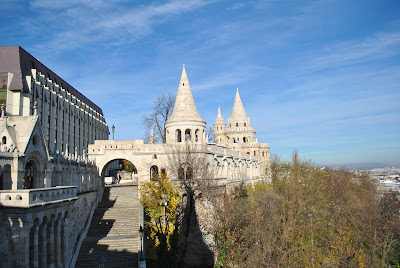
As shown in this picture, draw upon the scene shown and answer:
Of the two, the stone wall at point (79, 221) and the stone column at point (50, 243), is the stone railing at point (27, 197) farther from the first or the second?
the stone wall at point (79, 221)

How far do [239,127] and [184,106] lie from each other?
30191 millimetres

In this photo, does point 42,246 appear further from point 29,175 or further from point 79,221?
point 79,221

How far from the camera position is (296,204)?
27594mm

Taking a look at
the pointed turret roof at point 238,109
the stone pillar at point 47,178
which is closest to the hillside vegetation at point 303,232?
the stone pillar at point 47,178

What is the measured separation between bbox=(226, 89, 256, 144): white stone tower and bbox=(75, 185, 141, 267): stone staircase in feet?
111

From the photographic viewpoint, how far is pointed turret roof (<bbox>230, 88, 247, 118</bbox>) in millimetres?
63594

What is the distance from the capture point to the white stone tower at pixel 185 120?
33.4 m

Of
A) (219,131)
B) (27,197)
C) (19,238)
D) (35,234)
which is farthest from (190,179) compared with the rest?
(219,131)

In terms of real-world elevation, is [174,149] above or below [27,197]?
above

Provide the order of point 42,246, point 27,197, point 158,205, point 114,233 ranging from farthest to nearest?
point 158,205 < point 114,233 < point 42,246 < point 27,197

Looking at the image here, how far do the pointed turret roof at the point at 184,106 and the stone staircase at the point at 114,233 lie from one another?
26.8ft

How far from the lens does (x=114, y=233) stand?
79.5 feet

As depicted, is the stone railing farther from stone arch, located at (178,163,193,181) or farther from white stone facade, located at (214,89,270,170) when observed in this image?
white stone facade, located at (214,89,270,170)

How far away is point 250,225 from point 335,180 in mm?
17638
